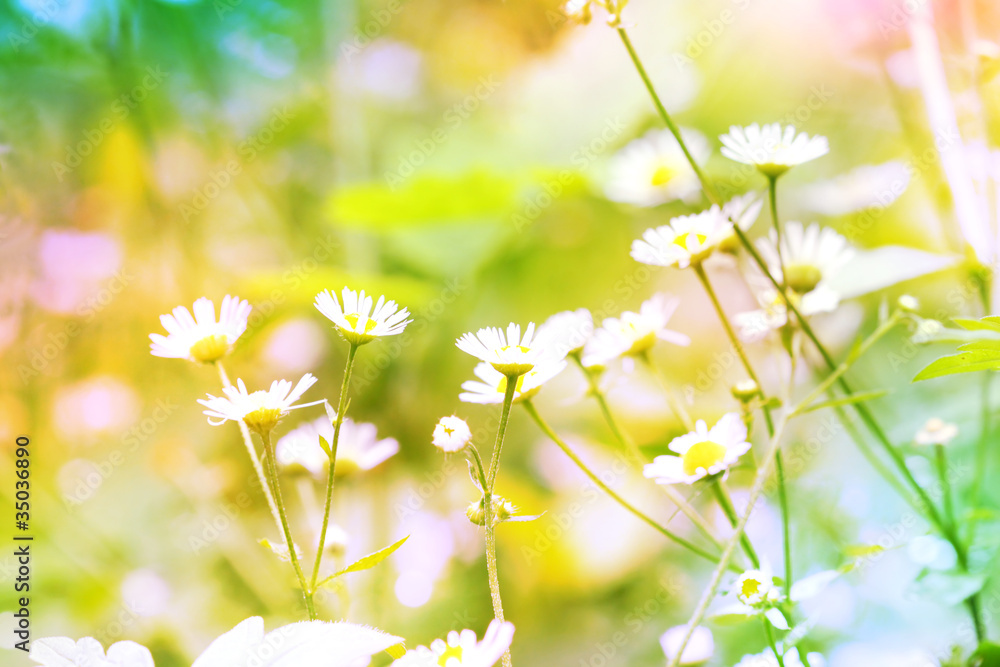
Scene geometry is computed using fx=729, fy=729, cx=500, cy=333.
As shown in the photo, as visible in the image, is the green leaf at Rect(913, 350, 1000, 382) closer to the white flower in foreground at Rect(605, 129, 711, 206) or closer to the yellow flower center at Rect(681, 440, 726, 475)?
the yellow flower center at Rect(681, 440, 726, 475)

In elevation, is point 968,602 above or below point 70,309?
below

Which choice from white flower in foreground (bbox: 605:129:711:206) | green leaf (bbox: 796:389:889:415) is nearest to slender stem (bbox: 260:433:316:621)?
green leaf (bbox: 796:389:889:415)

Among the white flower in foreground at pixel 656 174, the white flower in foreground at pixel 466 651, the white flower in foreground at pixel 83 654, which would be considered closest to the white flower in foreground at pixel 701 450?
the white flower in foreground at pixel 466 651

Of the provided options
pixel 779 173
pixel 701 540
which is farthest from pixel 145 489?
pixel 779 173

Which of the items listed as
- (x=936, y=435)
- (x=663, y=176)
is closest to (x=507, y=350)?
(x=936, y=435)

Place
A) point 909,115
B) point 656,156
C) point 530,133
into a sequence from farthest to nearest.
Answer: point 530,133 < point 909,115 < point 656,156

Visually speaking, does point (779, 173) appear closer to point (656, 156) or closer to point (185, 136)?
point (656, 156)

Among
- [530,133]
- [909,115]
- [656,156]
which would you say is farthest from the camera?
[530,133]

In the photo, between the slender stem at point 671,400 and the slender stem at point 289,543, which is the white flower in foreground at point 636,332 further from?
the slender stem at point 289,543
